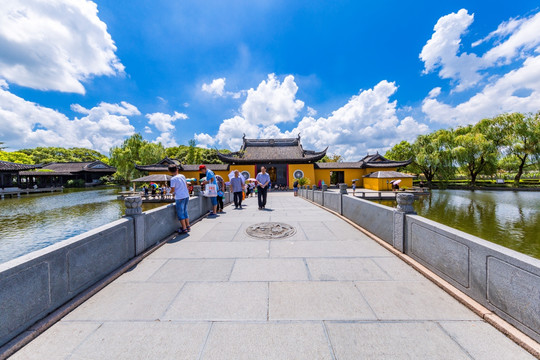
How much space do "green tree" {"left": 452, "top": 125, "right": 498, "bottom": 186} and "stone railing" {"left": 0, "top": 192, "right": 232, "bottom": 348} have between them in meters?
30.7

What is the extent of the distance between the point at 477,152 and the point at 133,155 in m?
44.7

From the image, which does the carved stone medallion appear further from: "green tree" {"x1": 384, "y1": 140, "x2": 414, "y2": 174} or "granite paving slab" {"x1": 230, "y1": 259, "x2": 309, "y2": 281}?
"green tree" {"x1": 384, "y1": 140, "x2": 414, "y2": 174}

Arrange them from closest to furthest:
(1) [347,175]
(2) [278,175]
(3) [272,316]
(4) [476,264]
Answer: (3) [272,316] < (4) [476,264] < (2) [278,175] < (1) [347,175]

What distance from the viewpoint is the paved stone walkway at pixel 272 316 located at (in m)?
1.62

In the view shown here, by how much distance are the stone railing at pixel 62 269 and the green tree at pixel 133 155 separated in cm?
3119

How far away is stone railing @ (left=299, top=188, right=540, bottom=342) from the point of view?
65.7 inches

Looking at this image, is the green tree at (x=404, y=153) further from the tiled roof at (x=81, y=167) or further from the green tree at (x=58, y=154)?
the green tree at (x=58, y=154)

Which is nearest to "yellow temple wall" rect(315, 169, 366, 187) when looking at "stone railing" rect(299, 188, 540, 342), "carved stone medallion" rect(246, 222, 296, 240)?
"carved stone medallion" rect(246, 222, 296, 240)

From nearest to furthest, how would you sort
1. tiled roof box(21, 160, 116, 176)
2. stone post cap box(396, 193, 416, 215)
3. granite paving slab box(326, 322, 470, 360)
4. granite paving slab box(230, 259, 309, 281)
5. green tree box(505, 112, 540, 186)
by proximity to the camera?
granite paving slab box(326, 322, 470, 360) < granite paving slab box(230, 259, 309, 281) < stone post cap box(396, 193, 416, 215) < green tree box(505, 112, 540, 186) < tiled roof box(21, 160, 116, 176)

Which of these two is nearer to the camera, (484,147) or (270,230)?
(270,230)

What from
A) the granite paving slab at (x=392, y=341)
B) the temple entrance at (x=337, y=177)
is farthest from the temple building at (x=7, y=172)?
the temple entrance at (x=337, y=177)

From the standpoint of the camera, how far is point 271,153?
25031mm

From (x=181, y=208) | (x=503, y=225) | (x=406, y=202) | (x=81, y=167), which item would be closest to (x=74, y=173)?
(x=81, y=167)

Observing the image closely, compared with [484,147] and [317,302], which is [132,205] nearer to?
[317,302]
